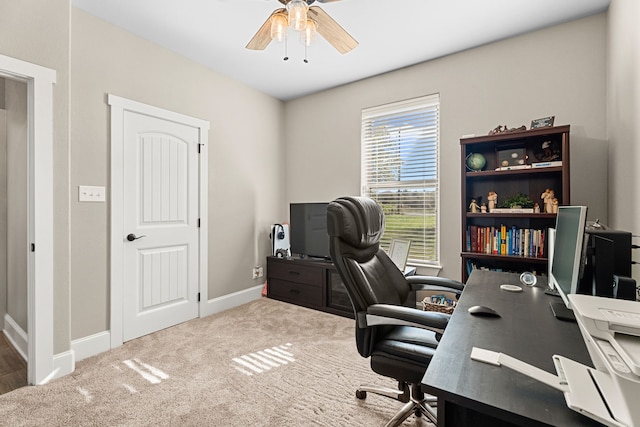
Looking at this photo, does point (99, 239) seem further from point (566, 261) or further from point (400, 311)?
point (566, 261)

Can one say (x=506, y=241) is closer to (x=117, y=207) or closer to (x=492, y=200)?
(x=492, y=200)

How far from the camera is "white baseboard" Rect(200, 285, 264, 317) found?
3320 millimetres

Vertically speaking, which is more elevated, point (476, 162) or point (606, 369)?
point (476, 162)

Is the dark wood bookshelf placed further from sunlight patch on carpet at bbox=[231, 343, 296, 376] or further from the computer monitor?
sunlight patch on carpet at bbox=[231, 343, 296, 376]

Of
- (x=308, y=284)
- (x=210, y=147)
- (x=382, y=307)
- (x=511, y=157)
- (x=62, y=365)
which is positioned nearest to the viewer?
(x=382, y=307)

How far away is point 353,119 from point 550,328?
3.08 meters

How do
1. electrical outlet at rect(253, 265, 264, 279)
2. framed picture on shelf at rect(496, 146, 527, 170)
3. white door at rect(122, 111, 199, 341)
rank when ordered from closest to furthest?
framed picture on shelf at rect(496, 146, 527, 170) → white door at rect(122, 111, 199, 341) → electrical outlet at rect(253, 265, 264, 279)

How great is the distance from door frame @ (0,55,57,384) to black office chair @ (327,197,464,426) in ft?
6.30

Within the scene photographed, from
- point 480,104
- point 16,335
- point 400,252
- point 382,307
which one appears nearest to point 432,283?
point 382,307

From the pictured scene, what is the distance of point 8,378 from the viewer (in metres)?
2.05

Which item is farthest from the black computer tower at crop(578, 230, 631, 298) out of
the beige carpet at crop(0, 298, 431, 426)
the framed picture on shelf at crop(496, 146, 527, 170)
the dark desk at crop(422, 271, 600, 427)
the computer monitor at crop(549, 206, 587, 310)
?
the framed picture on shelf at crop(496, 146, 527, 170)

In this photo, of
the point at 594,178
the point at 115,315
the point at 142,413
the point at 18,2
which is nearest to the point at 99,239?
the point at 115,315

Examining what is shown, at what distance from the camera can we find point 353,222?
165cm

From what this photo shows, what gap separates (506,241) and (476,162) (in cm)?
73
